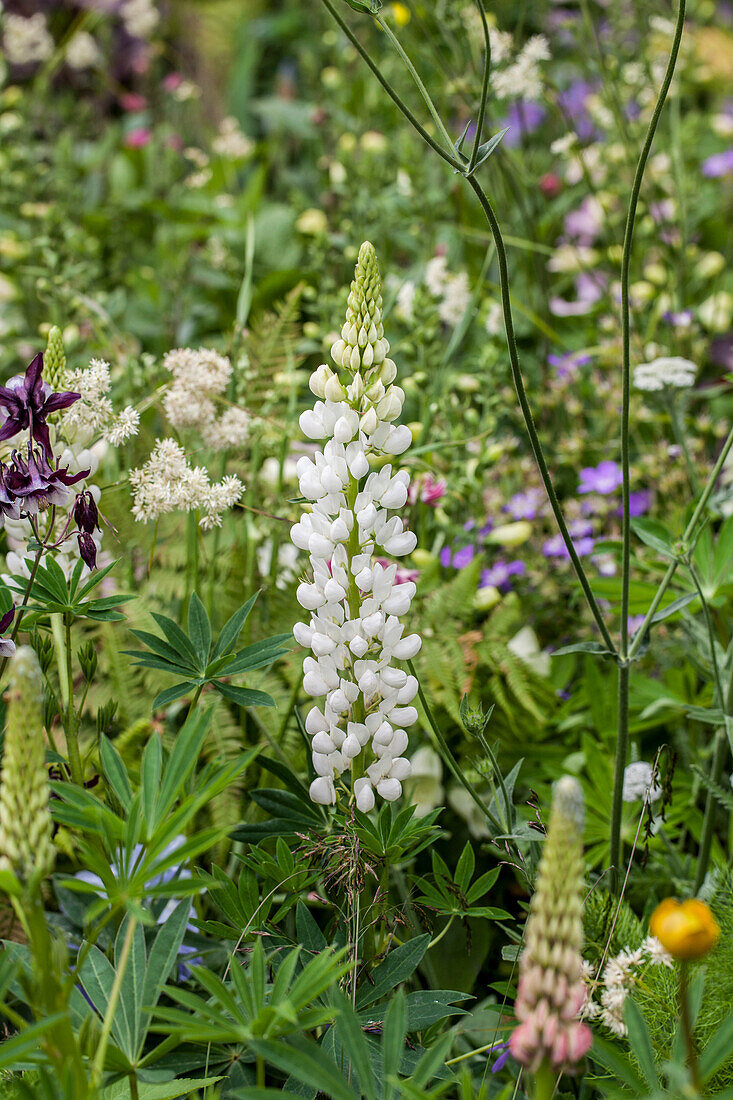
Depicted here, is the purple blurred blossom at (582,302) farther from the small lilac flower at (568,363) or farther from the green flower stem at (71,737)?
the green flower stem at (71,737)

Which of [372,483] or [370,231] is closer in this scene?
[372,483]

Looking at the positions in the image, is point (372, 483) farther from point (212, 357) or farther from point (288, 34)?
point (288, 34)

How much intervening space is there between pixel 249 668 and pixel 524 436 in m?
1.39

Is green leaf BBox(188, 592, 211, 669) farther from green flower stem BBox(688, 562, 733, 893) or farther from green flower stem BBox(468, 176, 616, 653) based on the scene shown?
green flower stem BBox(688, 562, 733, 893)

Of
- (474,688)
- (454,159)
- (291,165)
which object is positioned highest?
(291,165)

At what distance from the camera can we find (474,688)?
146 centimetres

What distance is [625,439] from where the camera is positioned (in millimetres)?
956

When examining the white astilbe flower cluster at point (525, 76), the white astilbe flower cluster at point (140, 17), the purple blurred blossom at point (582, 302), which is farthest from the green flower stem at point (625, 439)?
the white astilbe flower cluster at point (140, 17)

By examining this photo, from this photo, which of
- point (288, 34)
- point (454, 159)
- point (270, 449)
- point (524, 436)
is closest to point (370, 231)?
point (524, 436)

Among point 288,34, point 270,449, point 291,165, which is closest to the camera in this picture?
point 270,449

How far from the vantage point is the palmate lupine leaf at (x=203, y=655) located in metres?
0.93

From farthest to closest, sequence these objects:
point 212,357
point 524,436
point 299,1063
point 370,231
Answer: point 370,231 → point 524,436 → point 212,357 → point 299,1063

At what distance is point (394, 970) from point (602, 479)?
1113mm

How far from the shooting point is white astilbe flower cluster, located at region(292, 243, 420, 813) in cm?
82
